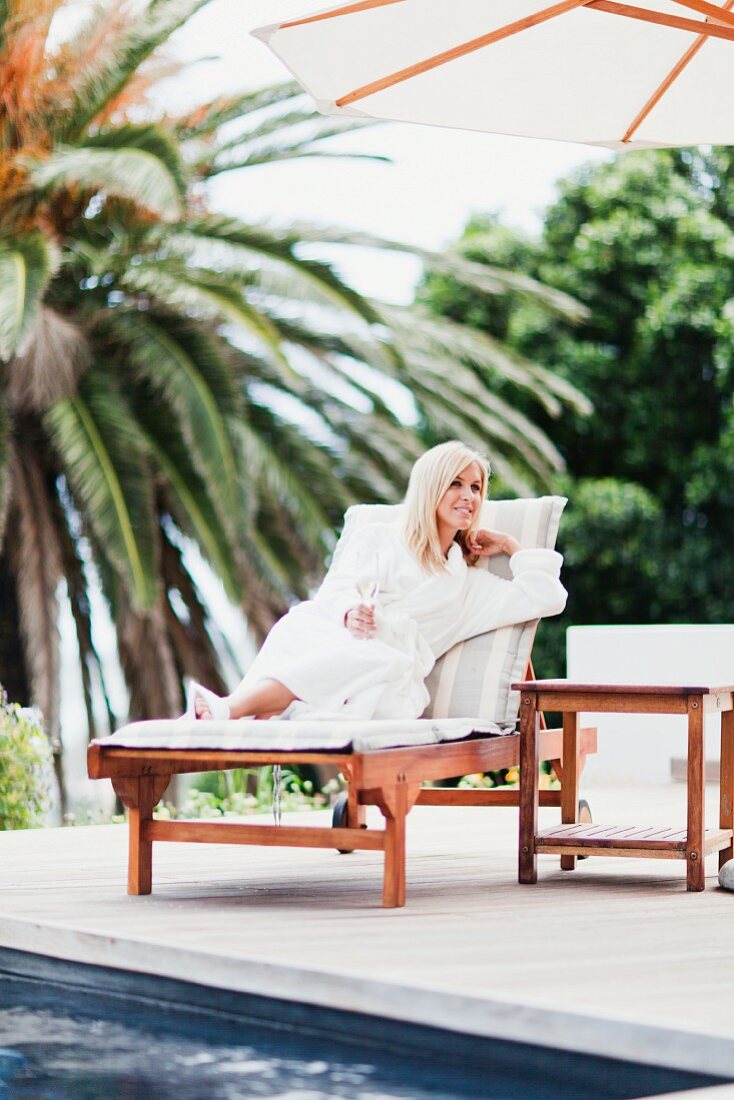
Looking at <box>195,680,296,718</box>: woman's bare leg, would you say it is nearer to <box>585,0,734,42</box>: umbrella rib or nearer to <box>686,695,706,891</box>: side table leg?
<box>686,695,706,891</box>: side table leg

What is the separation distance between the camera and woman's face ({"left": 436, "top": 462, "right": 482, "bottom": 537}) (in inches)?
189

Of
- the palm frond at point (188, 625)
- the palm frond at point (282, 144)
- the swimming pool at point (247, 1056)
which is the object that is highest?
the palm frond at point (282, 144)

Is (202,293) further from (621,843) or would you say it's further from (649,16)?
(621,843)

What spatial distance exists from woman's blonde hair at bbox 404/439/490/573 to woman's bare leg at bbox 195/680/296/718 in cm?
74

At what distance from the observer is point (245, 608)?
8.74 metres

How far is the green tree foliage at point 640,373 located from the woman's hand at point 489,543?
9499 millimetres

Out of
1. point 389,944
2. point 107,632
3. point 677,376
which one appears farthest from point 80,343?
point 677,376

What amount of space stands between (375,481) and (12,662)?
240cm

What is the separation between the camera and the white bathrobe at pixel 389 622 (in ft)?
14.2

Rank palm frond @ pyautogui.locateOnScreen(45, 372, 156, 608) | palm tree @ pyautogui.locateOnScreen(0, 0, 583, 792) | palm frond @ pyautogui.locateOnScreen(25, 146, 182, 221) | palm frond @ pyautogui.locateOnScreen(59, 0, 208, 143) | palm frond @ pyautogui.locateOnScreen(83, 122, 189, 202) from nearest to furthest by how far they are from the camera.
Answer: palm frond @ pyautogui.locateOnScreen(25, 146, 182, 221), palm frond @ pyautogui.locateOnScreen(83, 122, 189, 202), palm frond @ pyautogui.locateOnScreen(45, 372, 156, 608), palm tree @ pyautogui.locateOnScreen(0, 0, 583, 792), palm frond @ pyautogui.locateOnScreen(59, 0, 208, 143)

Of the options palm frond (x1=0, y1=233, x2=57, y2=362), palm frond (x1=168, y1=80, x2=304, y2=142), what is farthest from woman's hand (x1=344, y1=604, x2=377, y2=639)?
palm frond (x1=168, y1=80, x2=304, y2=142)

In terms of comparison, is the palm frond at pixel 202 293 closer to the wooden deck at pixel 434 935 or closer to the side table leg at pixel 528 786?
the wooden deck at pixel 434 935

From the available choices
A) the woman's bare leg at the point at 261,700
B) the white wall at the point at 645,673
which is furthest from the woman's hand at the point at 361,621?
the white wall at the point at 645,673

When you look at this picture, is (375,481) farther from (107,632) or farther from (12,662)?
(12,662)
